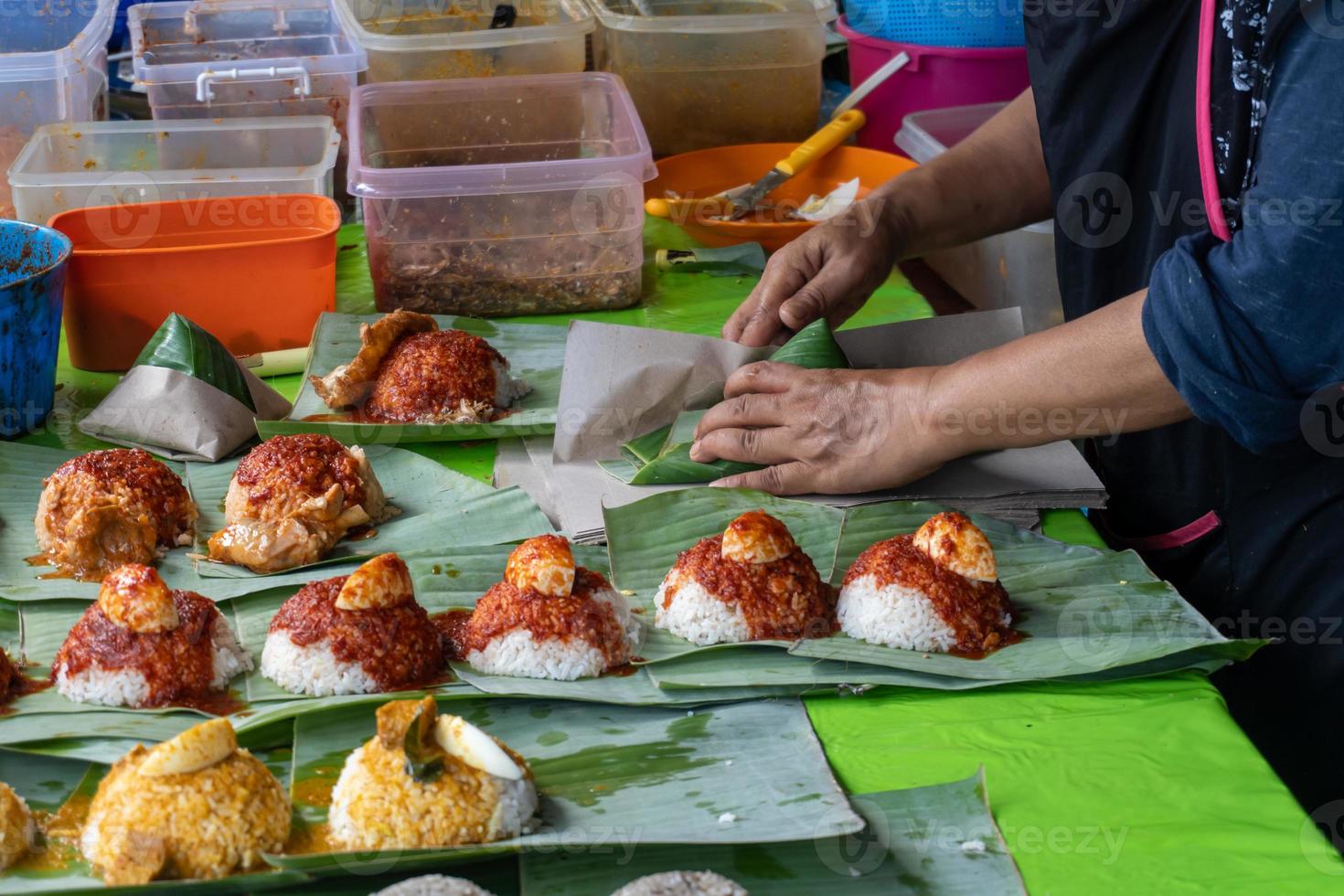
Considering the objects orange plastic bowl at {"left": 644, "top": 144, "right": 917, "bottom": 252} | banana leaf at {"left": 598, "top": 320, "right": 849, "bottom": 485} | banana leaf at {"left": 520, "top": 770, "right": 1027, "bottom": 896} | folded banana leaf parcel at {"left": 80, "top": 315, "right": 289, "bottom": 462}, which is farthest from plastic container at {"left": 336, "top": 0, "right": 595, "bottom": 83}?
banana leaf at {"left": 520, "top": 770, "right": 1027, "bottom": 896}

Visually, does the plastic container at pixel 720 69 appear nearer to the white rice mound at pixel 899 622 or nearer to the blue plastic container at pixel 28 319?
the blue plastic container at pixel 28 319

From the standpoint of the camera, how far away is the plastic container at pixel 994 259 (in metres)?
3.43

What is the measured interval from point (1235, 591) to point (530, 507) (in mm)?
1186

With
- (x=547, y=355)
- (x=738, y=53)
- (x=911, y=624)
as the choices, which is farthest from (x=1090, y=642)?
(x=738, y=53)

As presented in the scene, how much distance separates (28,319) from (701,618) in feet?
4.44

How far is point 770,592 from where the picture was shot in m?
1.73

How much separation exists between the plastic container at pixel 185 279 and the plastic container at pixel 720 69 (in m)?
1.25

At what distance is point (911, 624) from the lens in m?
1.68

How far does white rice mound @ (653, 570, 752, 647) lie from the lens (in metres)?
1.69

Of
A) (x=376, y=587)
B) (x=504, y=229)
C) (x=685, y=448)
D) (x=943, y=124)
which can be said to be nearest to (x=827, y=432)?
(x=685, y=448)

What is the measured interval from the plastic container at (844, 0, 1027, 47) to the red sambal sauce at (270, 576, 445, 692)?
3.01 metres

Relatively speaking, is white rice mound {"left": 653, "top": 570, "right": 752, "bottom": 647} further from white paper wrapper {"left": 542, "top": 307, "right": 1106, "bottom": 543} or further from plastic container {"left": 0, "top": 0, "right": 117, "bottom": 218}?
plastic container {"left": 0, "top": 0, "right": 117, "bottom": 218}

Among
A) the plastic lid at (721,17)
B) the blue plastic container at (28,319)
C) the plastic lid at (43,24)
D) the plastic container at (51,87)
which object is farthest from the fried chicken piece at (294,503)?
the plastic lid at (43,24)

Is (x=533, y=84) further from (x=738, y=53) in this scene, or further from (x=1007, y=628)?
(x=1007, y=628)
